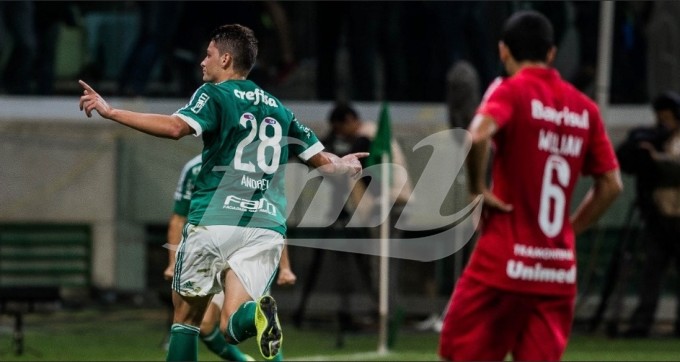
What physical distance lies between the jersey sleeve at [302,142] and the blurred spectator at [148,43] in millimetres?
8807

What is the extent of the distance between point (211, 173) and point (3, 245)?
896 centimetres

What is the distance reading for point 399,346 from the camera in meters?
13.4

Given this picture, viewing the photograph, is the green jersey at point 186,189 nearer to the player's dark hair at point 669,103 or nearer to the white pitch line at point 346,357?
the white pitch line at point 346,357

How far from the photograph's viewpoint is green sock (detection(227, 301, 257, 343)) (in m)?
7.92

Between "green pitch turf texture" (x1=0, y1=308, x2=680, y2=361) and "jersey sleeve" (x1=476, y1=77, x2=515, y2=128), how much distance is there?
6239 millimetres

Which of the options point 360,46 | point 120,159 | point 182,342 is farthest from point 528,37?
point 120,159

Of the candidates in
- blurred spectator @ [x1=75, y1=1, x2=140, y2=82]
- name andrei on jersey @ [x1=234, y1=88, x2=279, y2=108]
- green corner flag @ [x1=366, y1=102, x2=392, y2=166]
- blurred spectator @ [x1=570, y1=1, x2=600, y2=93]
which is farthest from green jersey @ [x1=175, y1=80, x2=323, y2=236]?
blurred spectator @ [x1=75, y1=1, x2=140, y2=82]

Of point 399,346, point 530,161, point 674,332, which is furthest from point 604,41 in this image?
point 530,161

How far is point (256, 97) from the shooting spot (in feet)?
26.6

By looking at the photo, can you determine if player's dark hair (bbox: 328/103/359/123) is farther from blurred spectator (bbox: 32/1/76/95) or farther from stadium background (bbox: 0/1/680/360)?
blurred spectator (bbox: 32/1/76/95)

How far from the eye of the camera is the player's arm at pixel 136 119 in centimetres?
732

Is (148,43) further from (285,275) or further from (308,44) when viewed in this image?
(285,275)

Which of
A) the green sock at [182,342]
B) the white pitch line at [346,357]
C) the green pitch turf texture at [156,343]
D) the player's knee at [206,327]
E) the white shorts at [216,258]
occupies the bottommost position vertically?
the green pitch turf texture at [156,343]

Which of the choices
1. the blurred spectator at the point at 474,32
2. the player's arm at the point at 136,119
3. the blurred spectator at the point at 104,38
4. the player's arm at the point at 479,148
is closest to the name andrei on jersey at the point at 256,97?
the player's arm at the point at 136,119
